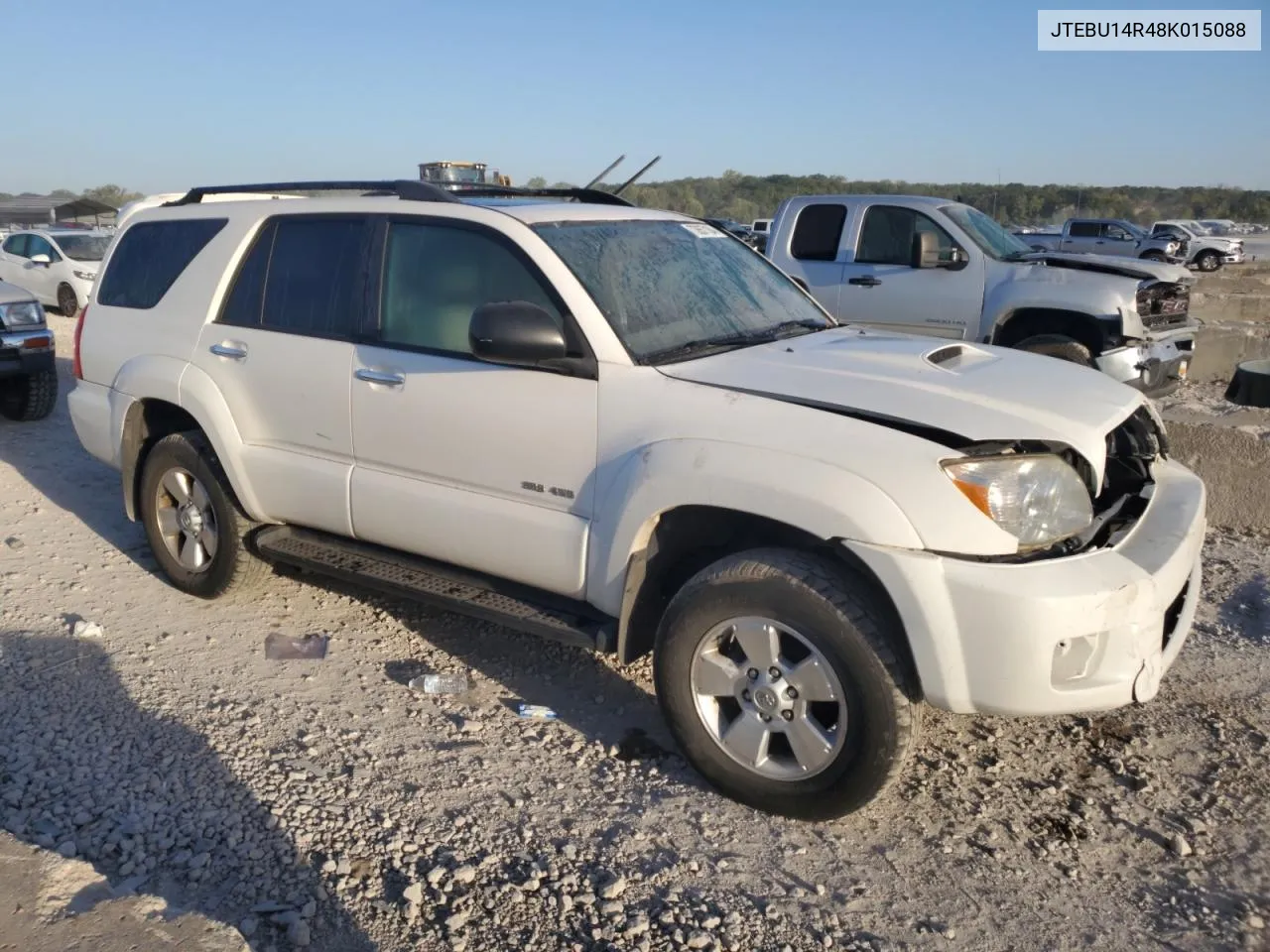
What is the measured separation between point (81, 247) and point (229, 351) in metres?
15.1

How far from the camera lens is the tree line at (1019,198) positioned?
67.7 m

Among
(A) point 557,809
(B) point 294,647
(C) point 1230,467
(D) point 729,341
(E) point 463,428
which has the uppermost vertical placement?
(D) point 729,341

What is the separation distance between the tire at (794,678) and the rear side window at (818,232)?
673cm

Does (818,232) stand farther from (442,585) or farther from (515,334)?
(515,334)

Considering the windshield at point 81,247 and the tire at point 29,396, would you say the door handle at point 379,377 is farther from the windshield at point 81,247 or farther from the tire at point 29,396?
the windshield at point 81,247

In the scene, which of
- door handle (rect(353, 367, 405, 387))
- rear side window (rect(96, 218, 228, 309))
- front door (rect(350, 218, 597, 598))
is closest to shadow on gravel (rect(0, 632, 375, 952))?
front door (rect(350, 218, 597, 598))

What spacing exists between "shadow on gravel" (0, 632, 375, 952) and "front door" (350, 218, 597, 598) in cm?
104

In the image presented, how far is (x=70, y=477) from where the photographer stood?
24.4ft

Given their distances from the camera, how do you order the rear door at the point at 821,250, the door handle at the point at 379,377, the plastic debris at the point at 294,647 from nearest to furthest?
the door handle at the point at 379,377 < the plastic debris at the point at 294,647 < the rear door at the point at 821,250

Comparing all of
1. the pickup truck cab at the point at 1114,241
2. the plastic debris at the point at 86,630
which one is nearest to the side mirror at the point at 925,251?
the plastic debris at the point at 86,630

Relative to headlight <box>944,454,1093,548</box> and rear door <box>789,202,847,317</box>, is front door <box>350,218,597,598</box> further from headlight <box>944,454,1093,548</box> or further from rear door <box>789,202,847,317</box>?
rear door <box>789,202,847,317</box>

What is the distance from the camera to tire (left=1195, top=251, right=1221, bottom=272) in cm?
3462

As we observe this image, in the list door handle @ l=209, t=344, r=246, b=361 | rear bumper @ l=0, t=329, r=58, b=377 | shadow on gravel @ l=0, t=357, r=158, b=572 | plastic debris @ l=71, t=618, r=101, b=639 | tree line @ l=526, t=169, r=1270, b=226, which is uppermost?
tree line @ l=526, t=169, r=1270, b=226

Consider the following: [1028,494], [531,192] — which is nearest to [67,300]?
[531,192]
